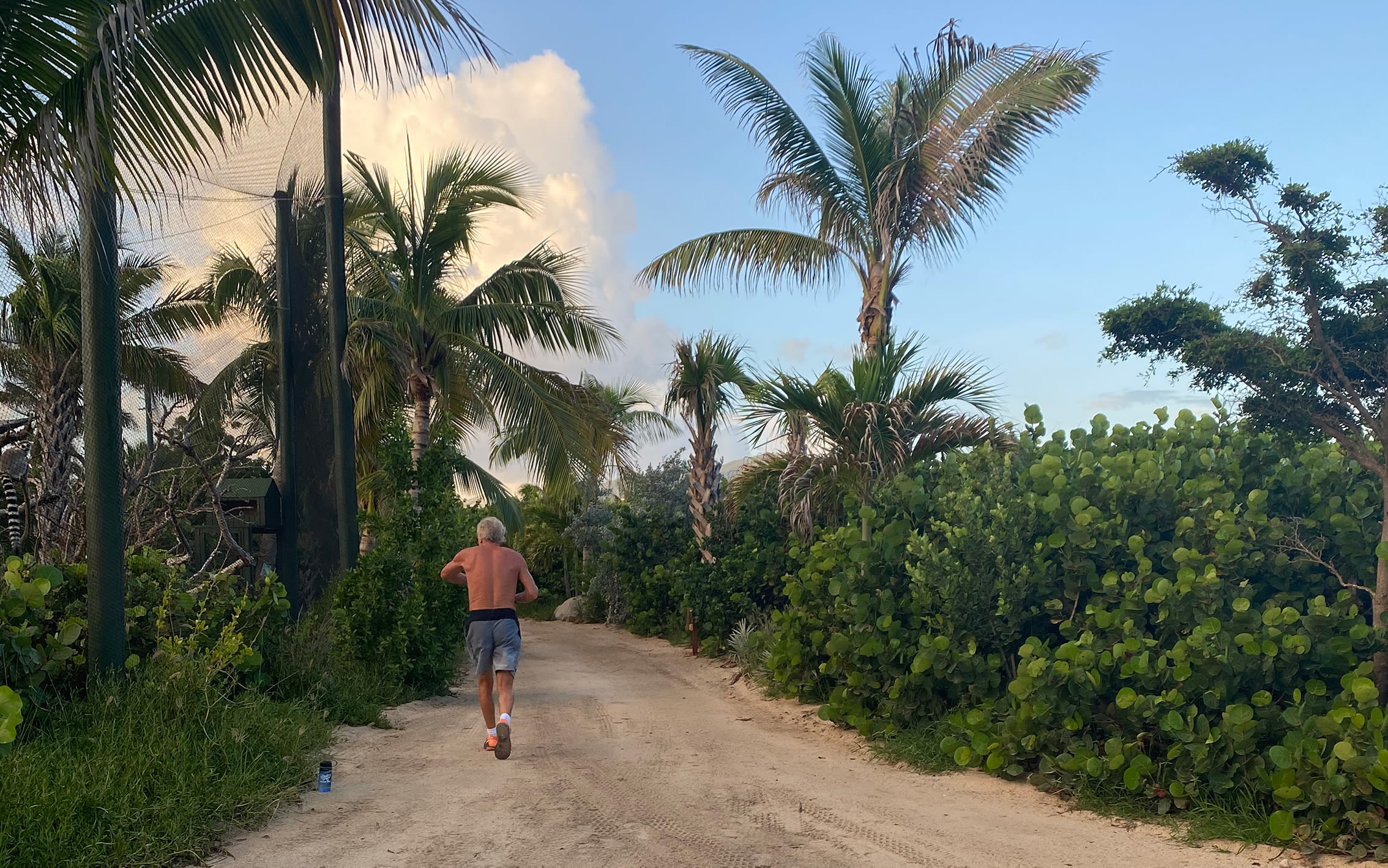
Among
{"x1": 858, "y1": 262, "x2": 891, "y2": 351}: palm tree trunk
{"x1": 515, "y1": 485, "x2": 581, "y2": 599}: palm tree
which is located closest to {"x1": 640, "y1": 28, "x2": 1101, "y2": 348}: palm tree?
{"x1": 858, "y1": 262, "x2": 891, "y2": 351}: palm tree trunk

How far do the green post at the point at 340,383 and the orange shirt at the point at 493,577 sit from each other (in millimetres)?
4447

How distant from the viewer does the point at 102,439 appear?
6840 mm

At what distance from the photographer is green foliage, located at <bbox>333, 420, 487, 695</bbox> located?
374 inches

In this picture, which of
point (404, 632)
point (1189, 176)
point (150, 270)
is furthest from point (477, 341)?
point (1189, 176)

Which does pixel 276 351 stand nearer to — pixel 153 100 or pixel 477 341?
pixel 477 341

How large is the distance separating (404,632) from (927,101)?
900 centimetres

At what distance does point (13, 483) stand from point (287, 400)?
3534mm

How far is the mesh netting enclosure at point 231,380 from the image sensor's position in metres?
9.66

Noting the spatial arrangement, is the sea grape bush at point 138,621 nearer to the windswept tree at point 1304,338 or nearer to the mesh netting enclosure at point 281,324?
the mesh netting enclosure at point 281,324

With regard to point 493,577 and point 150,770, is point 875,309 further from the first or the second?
point 150,770

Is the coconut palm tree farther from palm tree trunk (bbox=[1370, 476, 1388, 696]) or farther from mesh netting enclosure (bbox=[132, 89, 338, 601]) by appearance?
palm tree trunk (bbox=[1370, 476, 1388, 696])

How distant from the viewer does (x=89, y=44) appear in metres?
5.28

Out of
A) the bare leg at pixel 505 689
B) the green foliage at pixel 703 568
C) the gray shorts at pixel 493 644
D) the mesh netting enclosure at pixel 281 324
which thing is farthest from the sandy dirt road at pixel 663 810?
the green foliage at pixel 703 568

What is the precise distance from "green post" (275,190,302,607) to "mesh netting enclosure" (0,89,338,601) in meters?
0.02
